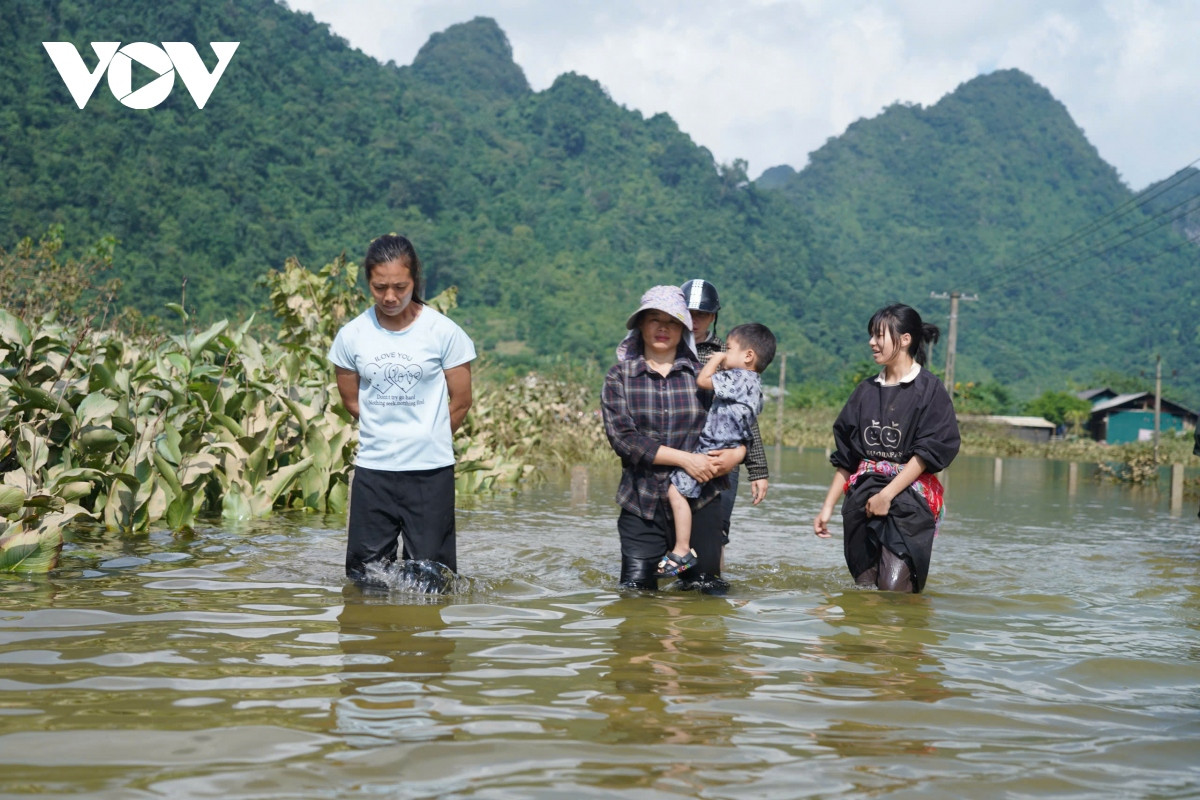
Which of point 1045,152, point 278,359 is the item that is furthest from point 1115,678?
point 1045,152

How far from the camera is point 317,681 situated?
377cm

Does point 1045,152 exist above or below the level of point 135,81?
above

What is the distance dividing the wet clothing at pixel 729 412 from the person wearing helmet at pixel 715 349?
110 mm

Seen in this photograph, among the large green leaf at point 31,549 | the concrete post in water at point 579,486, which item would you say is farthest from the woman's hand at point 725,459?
Result: the concrete post in water at point 579,486

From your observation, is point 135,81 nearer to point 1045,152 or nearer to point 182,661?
point 182,661

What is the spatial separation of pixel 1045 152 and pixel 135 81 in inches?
4863

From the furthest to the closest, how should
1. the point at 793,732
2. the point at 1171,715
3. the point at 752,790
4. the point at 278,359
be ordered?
the point at 278,359 → the point at 1171,715 → the point at 793,732 → the point at 752,790

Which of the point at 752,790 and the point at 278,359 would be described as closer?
the point at 752,790

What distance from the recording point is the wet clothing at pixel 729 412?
5.57 metres

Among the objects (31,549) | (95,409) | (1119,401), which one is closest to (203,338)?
(95,409)

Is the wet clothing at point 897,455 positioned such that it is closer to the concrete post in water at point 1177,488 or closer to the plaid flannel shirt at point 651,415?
the plaid flannel shirt at point 651,415

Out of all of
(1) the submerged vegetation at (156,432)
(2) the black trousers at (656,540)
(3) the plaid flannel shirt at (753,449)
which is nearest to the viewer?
(2) the black trousers at (656,540)

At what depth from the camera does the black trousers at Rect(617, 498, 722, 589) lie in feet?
18.5

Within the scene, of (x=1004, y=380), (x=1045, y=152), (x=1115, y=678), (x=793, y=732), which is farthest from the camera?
(x=1045, y=152)
